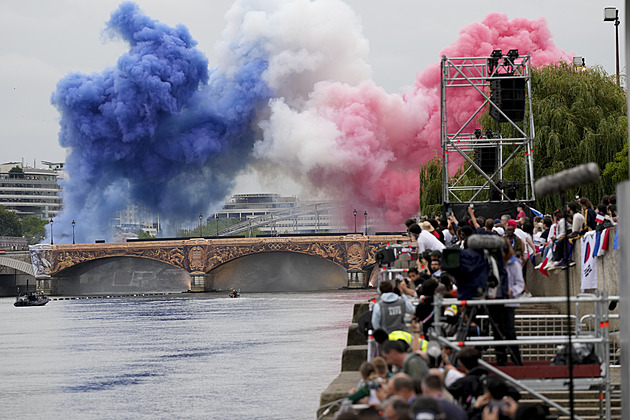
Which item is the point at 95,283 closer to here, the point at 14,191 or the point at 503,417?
the point at 14,191

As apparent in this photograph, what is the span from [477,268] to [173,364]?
2485cm

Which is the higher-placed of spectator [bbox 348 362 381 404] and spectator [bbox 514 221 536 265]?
spectator [bbox 514 221 536 265]

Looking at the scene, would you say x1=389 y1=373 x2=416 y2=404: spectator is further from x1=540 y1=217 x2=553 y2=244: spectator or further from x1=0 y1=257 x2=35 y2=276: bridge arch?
x1=0 y1=257 x2=35 y2=276: bridge arch

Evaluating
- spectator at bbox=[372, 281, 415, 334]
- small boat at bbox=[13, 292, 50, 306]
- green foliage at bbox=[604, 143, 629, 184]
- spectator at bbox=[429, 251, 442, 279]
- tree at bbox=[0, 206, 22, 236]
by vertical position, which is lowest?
small boat at bbox=[13, 292, 50, 306]

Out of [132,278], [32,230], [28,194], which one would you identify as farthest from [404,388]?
[28,194]

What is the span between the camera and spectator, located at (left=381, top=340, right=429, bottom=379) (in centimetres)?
872

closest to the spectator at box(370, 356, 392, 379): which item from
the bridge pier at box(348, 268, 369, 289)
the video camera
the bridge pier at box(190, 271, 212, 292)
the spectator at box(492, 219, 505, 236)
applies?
the video camera

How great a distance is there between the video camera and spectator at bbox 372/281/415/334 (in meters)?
1.28

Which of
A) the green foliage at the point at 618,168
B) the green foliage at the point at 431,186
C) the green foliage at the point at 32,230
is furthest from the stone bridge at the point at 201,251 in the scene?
the green foliage at the point at 618,168

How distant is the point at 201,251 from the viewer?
97625 mm

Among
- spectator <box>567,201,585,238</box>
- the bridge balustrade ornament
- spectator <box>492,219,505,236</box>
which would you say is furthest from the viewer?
the bridge balustrade ornament

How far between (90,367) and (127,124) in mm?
56702

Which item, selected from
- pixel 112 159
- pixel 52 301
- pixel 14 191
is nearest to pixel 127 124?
pixel 112 159

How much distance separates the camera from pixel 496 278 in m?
11.2
